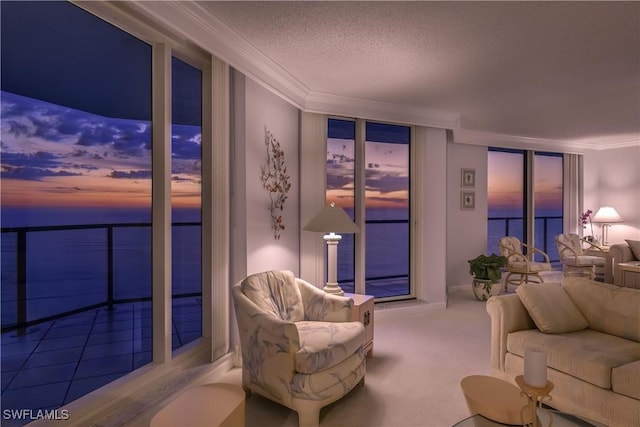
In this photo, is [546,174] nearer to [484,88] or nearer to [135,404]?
[484,88]

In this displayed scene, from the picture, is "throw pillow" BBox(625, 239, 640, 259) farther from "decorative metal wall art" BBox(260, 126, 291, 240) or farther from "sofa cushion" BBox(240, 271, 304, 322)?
"sofa cushion" BBox(240, 271, 304, 322)

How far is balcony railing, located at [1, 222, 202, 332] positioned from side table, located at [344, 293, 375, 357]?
146 cm

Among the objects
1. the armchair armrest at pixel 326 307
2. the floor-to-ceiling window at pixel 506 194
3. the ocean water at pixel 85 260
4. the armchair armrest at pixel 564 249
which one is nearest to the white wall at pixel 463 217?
the floor-to-ceiling window at pixel 506 194

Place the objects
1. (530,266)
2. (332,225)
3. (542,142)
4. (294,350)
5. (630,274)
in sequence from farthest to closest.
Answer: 1. (542,142)
2. (530,266)
3. (630,274)
4. (332,225)
5. (294,350)

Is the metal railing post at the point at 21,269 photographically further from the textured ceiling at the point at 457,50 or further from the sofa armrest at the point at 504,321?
the sofa armrest at the point at 504,321

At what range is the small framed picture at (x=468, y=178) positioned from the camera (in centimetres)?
655

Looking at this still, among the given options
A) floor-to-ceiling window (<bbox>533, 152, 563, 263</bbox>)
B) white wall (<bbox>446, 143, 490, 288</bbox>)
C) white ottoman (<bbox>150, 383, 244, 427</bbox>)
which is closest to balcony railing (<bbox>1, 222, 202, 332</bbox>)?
white ottoman (<bbox>150, 383, 244, 427</bbox>)

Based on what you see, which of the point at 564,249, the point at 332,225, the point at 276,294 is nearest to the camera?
the point at 276,294

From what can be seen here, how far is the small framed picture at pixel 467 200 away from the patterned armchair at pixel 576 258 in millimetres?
1707

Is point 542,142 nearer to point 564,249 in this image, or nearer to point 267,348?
point 564,249

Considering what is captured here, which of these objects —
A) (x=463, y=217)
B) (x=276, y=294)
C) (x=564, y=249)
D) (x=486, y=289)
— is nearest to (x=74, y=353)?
(x=276, y=294)

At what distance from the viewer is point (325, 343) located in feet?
8.30

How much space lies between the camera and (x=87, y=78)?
13.4ft

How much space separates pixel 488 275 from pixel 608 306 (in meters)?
2.87
